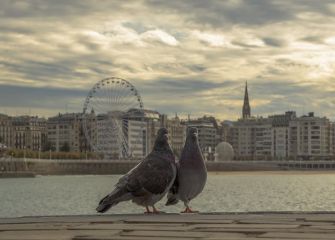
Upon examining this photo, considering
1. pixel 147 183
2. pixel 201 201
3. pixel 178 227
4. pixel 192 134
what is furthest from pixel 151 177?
pixel 201 201

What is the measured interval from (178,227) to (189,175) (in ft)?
12.0

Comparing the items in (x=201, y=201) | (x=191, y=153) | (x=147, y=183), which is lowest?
(x=201, y=201)

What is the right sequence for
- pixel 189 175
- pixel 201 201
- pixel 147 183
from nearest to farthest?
pixel 147 183 → pixel 189 175 → pixel 201 201

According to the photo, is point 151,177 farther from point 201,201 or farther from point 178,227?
point 201,201

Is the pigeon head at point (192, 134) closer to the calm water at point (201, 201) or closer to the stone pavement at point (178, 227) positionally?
the stone pavement at point (178, 227)

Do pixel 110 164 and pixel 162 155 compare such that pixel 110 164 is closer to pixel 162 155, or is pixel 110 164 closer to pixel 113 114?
pixel 113 114

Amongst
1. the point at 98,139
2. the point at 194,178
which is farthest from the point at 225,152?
the point at 194,178

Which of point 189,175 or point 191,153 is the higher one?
point 191,153

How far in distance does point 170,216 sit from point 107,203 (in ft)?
3.88

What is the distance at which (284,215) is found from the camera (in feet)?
36.3

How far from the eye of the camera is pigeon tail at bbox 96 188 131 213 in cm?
1212

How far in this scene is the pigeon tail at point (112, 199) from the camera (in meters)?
12.1

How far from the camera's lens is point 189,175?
42.9 ft

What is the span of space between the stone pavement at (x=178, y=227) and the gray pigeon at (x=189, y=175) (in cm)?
165
